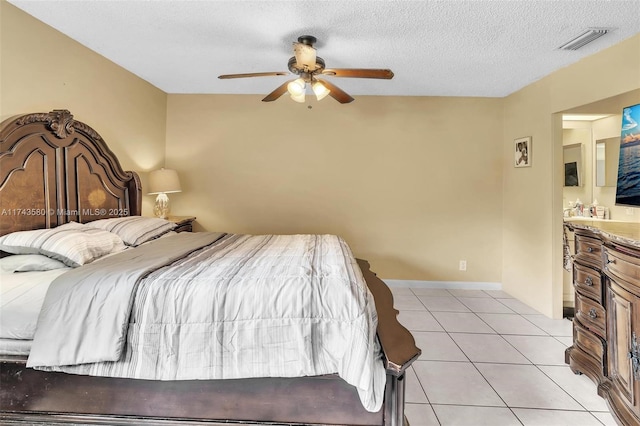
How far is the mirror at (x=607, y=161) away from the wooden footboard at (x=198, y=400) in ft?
10.9

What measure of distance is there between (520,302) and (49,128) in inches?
186

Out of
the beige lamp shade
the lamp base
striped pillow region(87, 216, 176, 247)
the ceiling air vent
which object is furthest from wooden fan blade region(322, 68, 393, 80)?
the lamp base

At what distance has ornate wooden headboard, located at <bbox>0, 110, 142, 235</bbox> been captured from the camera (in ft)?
6.70

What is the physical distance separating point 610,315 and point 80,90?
13.5 feet

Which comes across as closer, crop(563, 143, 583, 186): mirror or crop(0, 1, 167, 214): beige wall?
crop(0, 1, 167, 214): beige wall

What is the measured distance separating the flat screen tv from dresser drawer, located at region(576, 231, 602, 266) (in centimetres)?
71

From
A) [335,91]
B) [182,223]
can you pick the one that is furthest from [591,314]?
[182,223]

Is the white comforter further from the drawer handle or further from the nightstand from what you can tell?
the nightstand

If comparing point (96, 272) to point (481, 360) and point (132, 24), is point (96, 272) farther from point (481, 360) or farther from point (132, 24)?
point (481, 360)

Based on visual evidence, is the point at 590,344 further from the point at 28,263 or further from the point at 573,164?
the point at 28,263

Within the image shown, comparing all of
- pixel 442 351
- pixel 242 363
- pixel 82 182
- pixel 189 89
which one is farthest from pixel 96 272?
pixel 189 89

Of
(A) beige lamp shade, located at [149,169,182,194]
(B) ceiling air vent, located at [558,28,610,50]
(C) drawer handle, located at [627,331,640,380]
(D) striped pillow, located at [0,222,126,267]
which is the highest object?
(B) ceiling air vent, located at [558,28,610,50]

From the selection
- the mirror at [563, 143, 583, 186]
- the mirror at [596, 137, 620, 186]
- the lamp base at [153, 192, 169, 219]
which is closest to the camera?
the mirror at [596, 137, 620, 186]

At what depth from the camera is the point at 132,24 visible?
7.77 feet
